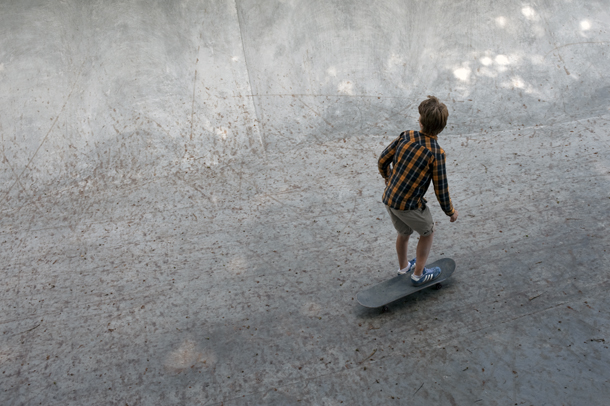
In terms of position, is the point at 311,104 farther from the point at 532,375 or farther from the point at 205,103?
the point at 532,375

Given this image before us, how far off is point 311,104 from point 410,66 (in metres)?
1.91

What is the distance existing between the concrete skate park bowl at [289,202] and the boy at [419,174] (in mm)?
853

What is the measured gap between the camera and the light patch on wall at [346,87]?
7.04 metres

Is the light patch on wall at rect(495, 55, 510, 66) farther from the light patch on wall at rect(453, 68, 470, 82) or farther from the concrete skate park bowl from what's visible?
the light patch on wall at rect(453, 68, 470, 82)

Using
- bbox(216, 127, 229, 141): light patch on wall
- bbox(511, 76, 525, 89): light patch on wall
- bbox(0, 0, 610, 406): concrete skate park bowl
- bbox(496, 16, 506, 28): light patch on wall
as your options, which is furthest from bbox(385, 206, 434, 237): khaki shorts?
bbox(496, 16, 506, 28): light patch on wall

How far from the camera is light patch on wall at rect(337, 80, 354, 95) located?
7041mm

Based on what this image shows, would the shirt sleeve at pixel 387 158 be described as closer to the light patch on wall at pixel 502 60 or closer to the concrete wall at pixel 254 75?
the concrete wall at pixel 254 75

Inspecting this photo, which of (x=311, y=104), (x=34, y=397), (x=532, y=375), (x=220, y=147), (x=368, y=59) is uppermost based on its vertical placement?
(x=368, y=59)

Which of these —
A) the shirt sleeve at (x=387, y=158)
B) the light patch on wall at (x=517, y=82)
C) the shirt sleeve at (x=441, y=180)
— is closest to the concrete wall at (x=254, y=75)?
the light patch on wall at (x=517, y=82)

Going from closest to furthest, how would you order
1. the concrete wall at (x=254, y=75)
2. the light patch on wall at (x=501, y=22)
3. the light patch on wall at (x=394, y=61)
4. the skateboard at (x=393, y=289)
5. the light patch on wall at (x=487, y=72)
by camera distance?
the skateboard at (x=393, y=289)
the concrete wall at (x=254, y=75)
the light patch on wall at (x=487, y=72)
the light patch on wall at (x=394, y=61)
the light patch on wall at (x=501, y=22)

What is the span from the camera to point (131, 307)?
13.7 feet

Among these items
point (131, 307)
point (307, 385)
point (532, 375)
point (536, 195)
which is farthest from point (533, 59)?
point (131, 307)

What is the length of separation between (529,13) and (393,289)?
256 inches

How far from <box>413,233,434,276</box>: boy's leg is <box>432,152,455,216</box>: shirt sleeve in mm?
368
